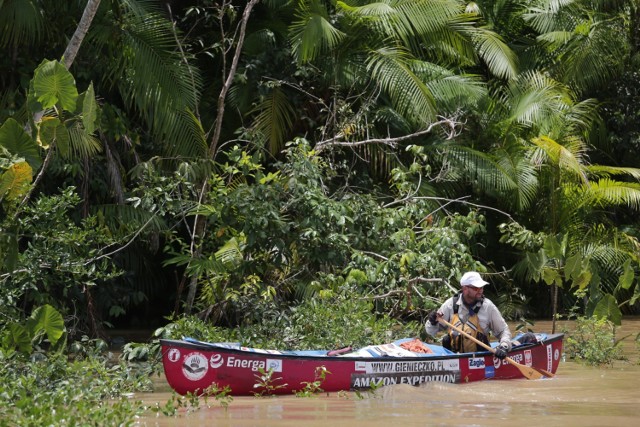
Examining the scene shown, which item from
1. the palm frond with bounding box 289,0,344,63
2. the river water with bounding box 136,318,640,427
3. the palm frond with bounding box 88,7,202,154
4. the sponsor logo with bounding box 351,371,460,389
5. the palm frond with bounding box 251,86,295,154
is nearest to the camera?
the river water with bounding box 136,318,640,427

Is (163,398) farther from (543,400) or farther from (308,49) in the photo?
(308,49)

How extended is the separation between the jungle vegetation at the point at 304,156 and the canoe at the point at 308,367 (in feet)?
4.60

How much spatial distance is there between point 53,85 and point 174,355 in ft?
7.85

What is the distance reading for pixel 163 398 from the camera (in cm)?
959

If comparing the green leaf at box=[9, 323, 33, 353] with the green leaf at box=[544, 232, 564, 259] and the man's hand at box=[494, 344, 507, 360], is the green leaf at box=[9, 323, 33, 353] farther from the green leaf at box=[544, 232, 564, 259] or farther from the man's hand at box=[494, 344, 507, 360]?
the green leaf at box=[544, 232, 564, 259]

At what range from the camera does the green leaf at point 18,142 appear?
905 centimetres

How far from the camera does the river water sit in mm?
7934

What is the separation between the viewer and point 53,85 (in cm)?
892

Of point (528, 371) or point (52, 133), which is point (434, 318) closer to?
point (528, 371)

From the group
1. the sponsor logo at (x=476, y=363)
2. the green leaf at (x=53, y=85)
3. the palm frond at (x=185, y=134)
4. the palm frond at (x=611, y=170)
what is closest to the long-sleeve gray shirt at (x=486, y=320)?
the sponsor logo at (x=476, y=363)

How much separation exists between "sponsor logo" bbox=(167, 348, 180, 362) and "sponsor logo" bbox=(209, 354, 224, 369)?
273 mm

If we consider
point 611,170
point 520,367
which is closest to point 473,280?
point 520,367

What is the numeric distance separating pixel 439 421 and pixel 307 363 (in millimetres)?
1710

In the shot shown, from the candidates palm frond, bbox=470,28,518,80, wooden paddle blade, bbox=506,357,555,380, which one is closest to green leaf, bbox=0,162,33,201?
wooden paddle blade, bbox=506,357,555,380
